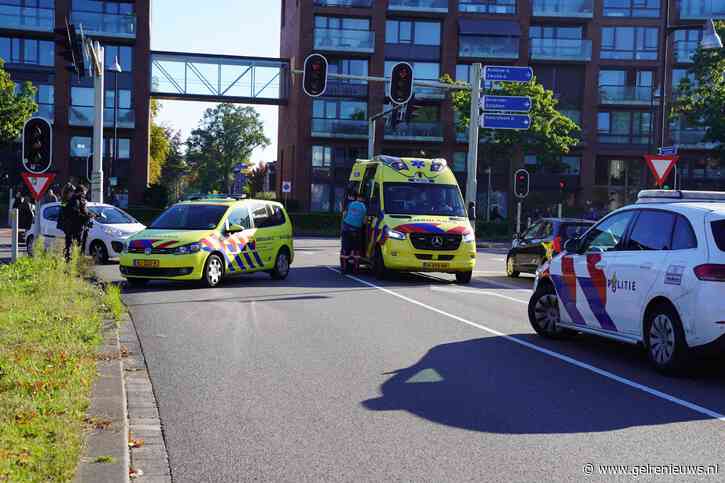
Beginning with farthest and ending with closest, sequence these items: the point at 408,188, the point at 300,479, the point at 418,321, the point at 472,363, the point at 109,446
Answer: the point at 408,188, the point at 418,321, the point at 472,363, the point at 109,446, the point at 300,479

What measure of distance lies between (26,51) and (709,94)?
3913 cm

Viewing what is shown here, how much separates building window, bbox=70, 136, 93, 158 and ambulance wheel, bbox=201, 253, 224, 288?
144 ft

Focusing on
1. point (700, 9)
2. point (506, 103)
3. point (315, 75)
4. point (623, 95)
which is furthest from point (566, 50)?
point (315, 75)

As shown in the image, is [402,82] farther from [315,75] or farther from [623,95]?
[623,95]

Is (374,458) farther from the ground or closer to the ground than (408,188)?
closer to the ground

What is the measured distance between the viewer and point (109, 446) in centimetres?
568

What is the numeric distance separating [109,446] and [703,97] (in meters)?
46.1

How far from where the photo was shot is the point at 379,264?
19.6m

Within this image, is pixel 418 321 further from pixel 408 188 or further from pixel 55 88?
pixel 55 88

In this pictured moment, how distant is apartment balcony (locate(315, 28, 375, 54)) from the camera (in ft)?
197

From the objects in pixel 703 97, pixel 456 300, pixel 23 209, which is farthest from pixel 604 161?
pixel 456 300

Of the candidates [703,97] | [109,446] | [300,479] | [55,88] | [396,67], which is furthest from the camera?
[55,88]

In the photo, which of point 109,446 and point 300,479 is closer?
point 300,479

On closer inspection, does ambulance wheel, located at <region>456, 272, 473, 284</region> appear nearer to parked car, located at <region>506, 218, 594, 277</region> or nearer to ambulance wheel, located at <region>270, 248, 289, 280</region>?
parked car, located at <region>506, 218, 594, 277</region>
